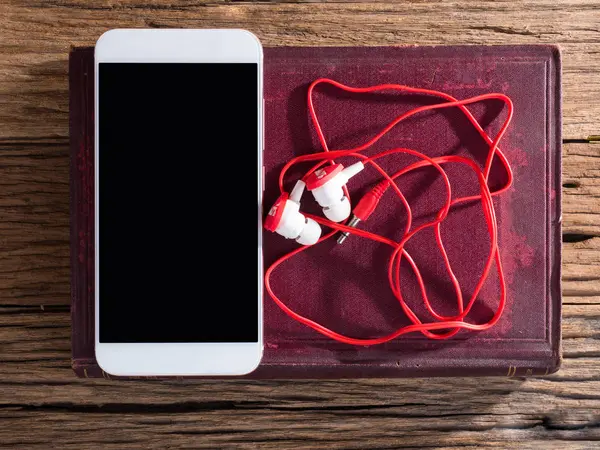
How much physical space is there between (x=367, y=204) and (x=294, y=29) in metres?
0.24

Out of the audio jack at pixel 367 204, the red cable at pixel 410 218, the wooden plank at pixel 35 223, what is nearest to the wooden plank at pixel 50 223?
the wooden plank at pixel 35 223

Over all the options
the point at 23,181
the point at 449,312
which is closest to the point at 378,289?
the point at 449,312

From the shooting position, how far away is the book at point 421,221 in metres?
0.58

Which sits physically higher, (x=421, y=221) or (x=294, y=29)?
(x=294, y=29)

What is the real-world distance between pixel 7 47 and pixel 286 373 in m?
0.47

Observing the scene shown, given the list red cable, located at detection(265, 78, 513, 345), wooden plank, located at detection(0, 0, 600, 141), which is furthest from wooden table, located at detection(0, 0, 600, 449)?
red cable, located at detection(265, 78, 513, 345)

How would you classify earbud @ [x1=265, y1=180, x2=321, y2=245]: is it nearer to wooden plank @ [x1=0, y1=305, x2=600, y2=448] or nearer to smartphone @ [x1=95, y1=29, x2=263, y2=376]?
smartphone @ [x1=95, y1=29, x2=263, y2=376]

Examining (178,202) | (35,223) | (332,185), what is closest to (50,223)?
(35,223)

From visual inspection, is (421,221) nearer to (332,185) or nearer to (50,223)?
(332,185)

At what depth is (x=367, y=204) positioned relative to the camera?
0.56 metres

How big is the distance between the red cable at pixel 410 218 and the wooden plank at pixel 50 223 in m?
0.14

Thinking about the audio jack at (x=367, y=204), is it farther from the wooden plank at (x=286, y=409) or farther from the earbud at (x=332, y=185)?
the wooden plank at (x=286, y=409)

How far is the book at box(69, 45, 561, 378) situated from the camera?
1.91 feet

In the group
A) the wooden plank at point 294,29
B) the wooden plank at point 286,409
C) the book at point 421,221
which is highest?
the wooden plank at point 294,29
